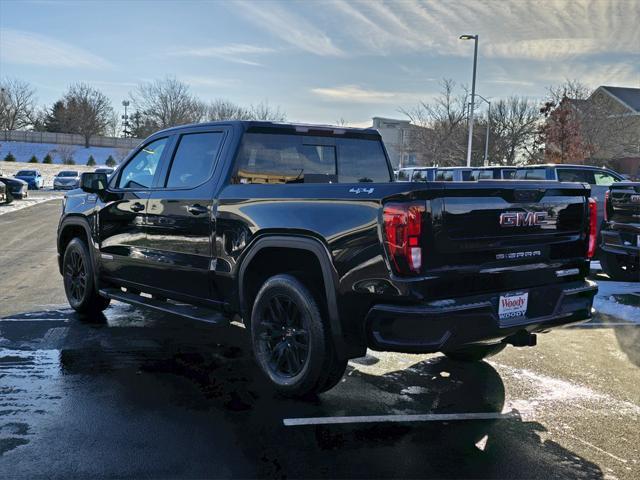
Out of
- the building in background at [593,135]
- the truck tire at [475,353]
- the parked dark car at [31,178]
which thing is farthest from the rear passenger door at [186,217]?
the parked dark car at [31,178]

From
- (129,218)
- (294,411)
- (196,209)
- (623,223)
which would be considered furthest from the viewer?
(623,223)

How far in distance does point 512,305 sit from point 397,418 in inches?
41.7

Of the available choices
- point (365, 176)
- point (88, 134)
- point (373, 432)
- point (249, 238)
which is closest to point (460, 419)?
point (373, 432)

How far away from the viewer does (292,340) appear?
4.27 metres

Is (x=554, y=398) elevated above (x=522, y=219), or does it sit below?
below

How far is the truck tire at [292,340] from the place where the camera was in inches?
157

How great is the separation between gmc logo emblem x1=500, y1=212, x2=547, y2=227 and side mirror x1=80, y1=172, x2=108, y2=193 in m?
4.16

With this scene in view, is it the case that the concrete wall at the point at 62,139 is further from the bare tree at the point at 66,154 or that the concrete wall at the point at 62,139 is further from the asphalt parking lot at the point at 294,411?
the asphalt parking lot at the point at 294,411

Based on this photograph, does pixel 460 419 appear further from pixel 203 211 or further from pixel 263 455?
pixel 203 211

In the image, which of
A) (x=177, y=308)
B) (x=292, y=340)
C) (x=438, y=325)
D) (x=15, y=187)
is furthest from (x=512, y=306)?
A: (x=15, y=187)

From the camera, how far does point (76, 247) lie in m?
6.62

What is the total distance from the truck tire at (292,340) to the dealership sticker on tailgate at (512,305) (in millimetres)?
1096

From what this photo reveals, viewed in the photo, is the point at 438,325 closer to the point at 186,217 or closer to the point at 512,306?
the point at 512,306

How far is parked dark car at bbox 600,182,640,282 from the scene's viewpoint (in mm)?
8648
